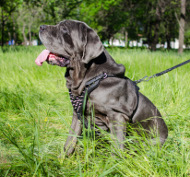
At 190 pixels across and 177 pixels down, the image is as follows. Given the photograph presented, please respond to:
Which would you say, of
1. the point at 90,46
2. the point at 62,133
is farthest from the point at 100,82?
the point at 62,133

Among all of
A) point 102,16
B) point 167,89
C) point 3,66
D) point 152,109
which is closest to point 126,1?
point 102,16

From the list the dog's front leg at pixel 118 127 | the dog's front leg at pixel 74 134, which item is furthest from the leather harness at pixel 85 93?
the dog's front leg at pixel 118 127

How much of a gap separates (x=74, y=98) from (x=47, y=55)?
669mm

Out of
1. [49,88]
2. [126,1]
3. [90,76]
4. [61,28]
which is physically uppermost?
[126,1]

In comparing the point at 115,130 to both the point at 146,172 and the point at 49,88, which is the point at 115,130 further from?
the point at 49,88

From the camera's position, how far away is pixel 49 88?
16.2 ft

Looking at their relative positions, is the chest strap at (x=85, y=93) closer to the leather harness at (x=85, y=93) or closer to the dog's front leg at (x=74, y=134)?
the leather harness at (x=85, y=93)

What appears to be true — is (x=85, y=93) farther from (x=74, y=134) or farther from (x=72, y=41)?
(x=72, y=41)

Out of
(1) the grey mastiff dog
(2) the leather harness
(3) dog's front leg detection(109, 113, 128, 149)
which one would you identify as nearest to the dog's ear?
(1) the grey mastiff dog

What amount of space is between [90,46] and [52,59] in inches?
22.9

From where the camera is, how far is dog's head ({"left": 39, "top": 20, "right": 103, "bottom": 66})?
2271 millimetres

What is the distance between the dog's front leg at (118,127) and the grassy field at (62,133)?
0.11 m

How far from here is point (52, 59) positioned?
2.57m

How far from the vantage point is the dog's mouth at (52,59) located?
99.2 inches
